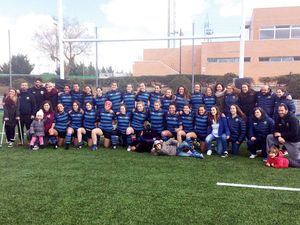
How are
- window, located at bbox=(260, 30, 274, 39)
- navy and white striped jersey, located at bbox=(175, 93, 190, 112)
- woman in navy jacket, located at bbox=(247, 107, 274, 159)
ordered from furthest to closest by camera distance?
window, located at bbox=(260, 30, 274, 39) < navy and white striped jersey, located at bbox=(175, 93, 190, 112) < woman in navy jacket, located at bbox=(247, 107, 274, 159)

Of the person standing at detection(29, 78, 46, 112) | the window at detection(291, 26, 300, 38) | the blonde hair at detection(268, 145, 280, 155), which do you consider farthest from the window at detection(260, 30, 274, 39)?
the blonde hair at detection(268, 145, 280, 155)

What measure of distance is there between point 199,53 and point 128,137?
27.0 m

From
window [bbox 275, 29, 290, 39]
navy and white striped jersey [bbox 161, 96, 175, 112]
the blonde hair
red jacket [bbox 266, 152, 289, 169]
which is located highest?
window [bbox 275, 29, 290, 39]

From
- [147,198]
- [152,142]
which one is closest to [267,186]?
[147,198]

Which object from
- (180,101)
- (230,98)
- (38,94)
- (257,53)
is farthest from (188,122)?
(257,53)

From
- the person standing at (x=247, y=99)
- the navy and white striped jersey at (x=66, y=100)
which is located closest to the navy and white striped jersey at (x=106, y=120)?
the navy and white striped jersey at (x=66, y=100)

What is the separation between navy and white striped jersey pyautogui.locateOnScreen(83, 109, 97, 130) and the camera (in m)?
7.82

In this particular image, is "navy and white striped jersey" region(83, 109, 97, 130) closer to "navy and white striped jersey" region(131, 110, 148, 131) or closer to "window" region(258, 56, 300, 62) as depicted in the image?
"navy and white striped jersey" region(131, 110, 148, 131)

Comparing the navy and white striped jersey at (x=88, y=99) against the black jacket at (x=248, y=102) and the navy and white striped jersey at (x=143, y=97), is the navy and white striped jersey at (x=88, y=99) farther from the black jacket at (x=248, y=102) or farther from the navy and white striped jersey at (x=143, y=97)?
the black jacket at (x=248, y=102)

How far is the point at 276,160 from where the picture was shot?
5.97 m

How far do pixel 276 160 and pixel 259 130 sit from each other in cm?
99

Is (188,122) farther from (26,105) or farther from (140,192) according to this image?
(26,105)

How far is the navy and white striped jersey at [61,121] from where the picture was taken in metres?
7.80

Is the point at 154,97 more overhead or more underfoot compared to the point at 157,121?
more overhead
